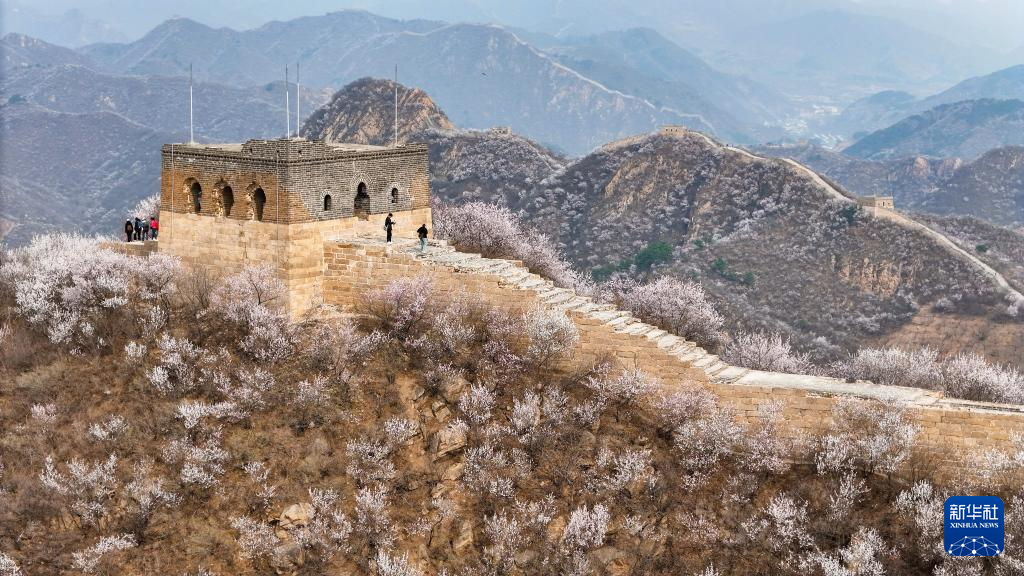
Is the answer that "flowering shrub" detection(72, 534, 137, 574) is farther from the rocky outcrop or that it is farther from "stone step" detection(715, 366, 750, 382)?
the rocky outcrop

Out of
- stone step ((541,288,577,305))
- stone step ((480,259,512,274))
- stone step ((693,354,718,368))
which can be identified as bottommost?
stone step ((693,354,718,368))

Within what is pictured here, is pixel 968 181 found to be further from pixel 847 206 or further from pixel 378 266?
pixel 378 266

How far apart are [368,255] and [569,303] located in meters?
5.35

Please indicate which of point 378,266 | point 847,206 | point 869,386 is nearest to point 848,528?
point 869,386

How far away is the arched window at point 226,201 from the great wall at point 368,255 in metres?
0.03

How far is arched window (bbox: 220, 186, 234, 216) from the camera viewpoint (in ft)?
105

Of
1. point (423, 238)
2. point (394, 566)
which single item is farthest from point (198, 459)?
point (423, 238)

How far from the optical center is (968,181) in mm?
184750

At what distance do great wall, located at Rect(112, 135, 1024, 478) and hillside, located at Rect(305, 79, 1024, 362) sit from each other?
4330 cm

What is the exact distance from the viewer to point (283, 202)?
3067cm

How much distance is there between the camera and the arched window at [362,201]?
107 feet

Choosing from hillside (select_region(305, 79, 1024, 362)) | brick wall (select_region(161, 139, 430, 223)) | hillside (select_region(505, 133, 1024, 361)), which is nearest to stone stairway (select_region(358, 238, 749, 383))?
brick wall (select_region(161, 139, 430, 223))

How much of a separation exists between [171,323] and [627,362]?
11852mm

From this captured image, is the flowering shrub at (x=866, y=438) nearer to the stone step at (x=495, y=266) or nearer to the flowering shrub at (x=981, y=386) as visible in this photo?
the stone step at (x=495, y=266)
